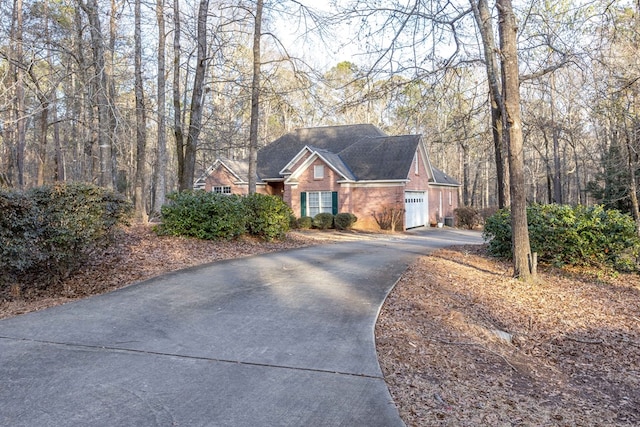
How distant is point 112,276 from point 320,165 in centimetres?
1703

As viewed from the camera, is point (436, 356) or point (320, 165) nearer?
point (436, 356)

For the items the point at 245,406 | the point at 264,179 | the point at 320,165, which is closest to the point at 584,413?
the point at 245,406

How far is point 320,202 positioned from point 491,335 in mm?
18775

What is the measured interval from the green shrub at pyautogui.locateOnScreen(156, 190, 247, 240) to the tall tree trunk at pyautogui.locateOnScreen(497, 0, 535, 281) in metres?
7.39

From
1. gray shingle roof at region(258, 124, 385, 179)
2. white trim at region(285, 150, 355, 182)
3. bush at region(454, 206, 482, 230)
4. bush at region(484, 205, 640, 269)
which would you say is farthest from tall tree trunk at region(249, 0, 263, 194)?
bush at region(454, 206, 482, 230)

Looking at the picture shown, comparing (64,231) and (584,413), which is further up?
(64,231)

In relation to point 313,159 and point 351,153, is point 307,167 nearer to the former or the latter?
point 313,159

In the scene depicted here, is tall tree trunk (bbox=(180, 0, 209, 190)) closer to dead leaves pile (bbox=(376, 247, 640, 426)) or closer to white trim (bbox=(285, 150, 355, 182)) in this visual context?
dead leaves pile (bbox=(376, 247, 640, 426))

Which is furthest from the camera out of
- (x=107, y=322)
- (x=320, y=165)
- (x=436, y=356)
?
(x=320, y=165)

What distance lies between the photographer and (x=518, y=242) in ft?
30.0

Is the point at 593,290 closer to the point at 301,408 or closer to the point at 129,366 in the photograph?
the point at 301,408

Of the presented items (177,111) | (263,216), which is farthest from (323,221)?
(177,111)

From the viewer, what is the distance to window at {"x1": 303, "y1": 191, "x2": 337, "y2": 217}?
24312 mm

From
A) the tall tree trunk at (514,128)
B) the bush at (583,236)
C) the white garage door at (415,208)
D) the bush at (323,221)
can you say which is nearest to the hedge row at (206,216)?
the tall tree trunk at (514,128)
